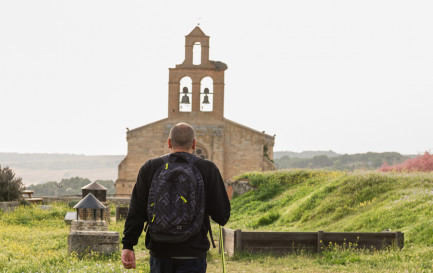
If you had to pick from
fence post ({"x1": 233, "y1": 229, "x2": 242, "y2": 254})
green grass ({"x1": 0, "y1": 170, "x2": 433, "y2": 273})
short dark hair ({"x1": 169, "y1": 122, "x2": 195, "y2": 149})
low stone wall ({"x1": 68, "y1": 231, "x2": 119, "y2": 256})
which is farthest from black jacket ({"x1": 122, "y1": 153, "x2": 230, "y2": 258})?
fence post ({"x1": 233, "y1": 229, "x2": 242, "y2": 254})

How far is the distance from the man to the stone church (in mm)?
35481

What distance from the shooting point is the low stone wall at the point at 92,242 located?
11.7 metres

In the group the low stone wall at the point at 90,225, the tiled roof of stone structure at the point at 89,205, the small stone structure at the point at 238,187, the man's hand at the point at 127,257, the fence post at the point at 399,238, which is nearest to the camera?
the man's hand at the point at 127,257

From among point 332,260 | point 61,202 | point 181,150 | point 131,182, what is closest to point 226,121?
point 131,182

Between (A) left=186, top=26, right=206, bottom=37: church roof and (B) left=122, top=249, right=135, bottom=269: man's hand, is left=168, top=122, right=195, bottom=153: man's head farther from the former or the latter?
(A) left=186, top=26, right=206, bottom=37: church roof

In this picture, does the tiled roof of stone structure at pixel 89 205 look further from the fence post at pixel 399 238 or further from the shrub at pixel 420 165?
the shrub at pixel 420 165

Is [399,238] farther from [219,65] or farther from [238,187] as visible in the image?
[219,65]

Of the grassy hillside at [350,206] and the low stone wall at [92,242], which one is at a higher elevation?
A: the grassy hillside at [350,206]

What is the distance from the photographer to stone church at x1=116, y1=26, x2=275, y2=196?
40.7m

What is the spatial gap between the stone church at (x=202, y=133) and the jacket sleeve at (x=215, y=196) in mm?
35555

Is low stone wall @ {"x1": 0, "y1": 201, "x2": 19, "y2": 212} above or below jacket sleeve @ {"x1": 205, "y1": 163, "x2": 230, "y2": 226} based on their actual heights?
below

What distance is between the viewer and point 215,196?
501 cm

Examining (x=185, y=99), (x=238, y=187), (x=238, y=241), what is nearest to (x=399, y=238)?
(x=238, y=241)

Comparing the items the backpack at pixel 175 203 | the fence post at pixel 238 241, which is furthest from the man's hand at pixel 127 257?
the fence post at pixel 238 241
